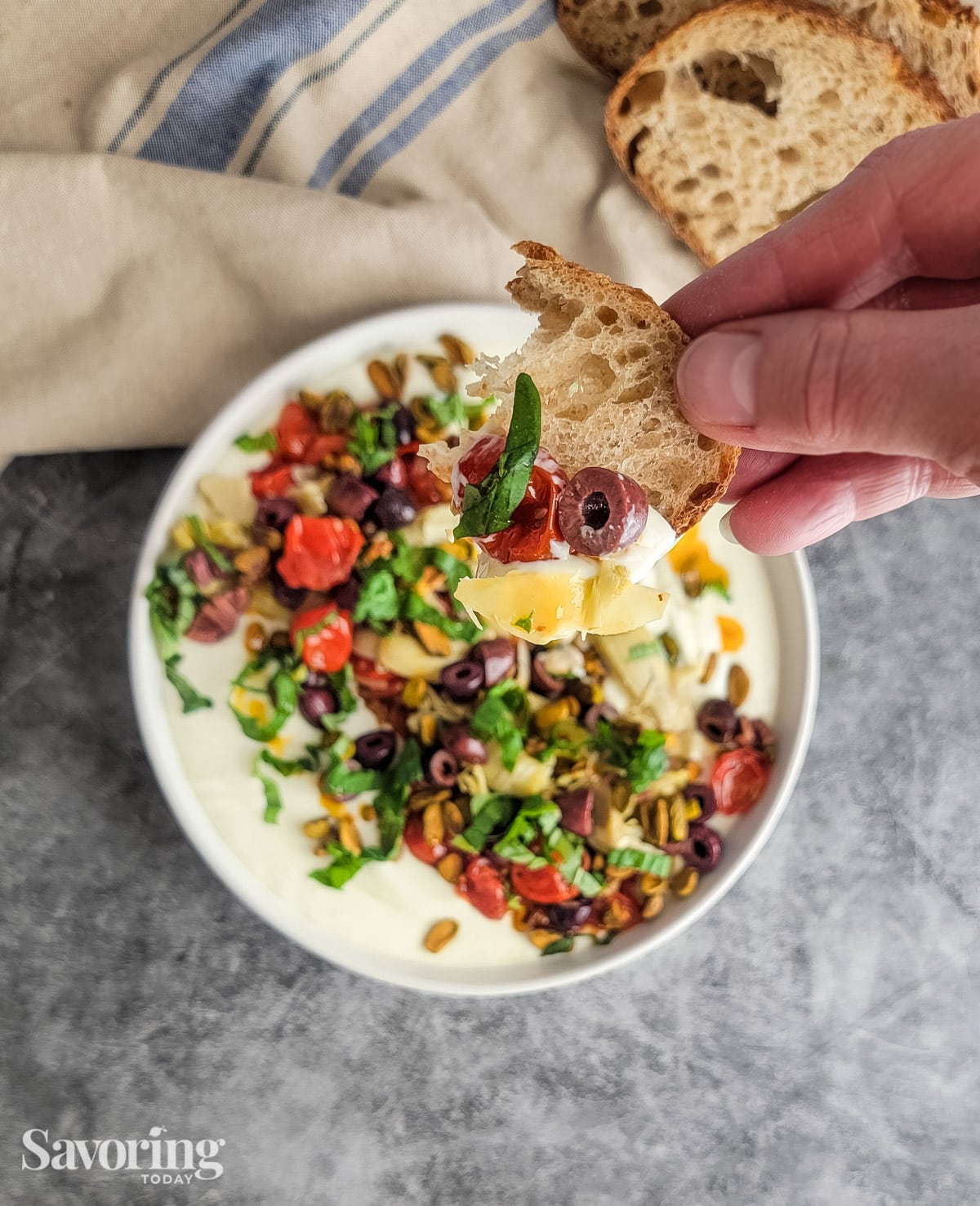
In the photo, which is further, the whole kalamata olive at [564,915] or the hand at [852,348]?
the whole kalamata olive at [564,915]

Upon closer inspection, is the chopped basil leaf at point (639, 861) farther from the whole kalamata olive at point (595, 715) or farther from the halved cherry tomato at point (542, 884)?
the whole kalamata olive at point (595, 715)

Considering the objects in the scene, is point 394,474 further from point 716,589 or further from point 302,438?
point 716,589

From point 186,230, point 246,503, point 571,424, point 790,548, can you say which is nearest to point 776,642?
point 790,548

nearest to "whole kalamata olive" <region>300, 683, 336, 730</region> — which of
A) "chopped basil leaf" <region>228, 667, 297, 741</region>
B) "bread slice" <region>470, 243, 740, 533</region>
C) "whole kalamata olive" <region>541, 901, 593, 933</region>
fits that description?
"chopped basil leaf" <region>228, 667, 297, 741</region>

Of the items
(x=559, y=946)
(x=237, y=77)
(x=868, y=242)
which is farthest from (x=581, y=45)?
(x=559, y=946)

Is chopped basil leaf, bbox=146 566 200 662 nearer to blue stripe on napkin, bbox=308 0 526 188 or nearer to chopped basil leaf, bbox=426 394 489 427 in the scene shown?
chopped basil leaf, bbox=426 394 489 427

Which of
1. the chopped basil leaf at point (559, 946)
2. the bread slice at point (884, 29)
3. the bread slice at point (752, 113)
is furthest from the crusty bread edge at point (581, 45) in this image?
the chopped basil leaf at point (559, 946)

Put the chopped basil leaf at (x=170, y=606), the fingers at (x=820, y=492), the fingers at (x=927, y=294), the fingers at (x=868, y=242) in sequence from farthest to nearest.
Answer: the chopped basil leaf at (x=170, y=606)
the fingers at (x=820, y=492)
the fingers at (x=927, y=294)
the fingers at (x=868, y=242)
